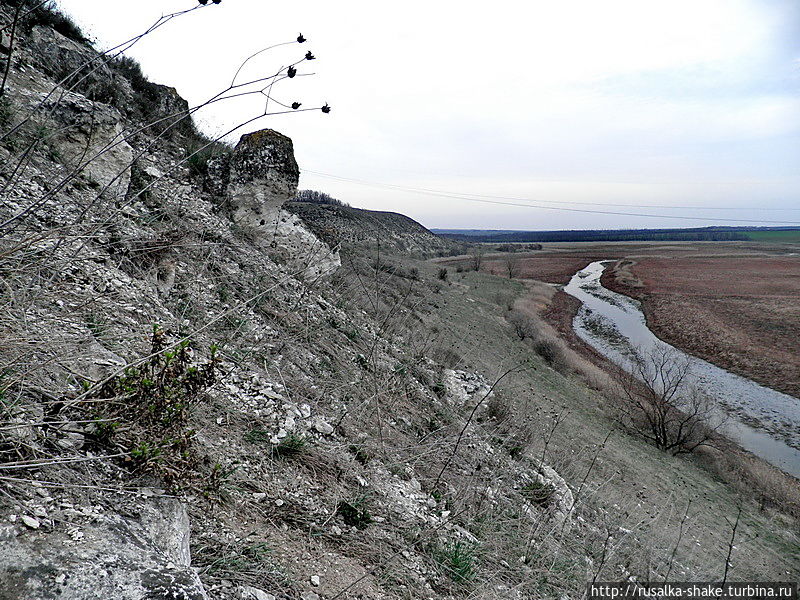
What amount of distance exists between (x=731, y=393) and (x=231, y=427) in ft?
76.3

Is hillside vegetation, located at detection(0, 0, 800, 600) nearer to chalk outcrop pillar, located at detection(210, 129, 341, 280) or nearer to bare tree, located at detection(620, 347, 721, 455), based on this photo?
chalk outcrop pillar, located at detection(210, 129, 341, 280)

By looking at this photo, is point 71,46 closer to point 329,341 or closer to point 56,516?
point 329,341

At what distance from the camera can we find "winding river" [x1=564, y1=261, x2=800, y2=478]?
1514cm

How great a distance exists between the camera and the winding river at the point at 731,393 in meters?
15.1

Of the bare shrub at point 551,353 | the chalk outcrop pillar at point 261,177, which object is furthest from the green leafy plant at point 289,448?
the bare shrub at point 551,353

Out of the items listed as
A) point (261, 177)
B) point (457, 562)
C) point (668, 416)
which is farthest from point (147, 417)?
point (668, 416)

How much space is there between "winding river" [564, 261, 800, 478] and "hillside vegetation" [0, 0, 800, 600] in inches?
157

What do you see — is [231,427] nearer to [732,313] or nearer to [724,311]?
[732,313]

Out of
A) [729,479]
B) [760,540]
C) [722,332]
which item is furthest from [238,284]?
[722,332]

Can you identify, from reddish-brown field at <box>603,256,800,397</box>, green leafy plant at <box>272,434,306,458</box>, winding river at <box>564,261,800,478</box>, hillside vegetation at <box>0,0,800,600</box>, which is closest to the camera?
hillside vegetation at <box>0,0,800,600</box>

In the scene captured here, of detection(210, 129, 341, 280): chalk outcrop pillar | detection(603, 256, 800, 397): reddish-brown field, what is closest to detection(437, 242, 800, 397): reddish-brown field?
detection(603, 256, 800, 397): reddish-brown field

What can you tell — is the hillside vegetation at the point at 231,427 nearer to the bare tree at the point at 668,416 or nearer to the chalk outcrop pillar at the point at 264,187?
the chalk outcrop pillar at the point at 264,187

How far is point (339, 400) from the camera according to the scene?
222 inches

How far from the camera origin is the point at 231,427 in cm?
376
